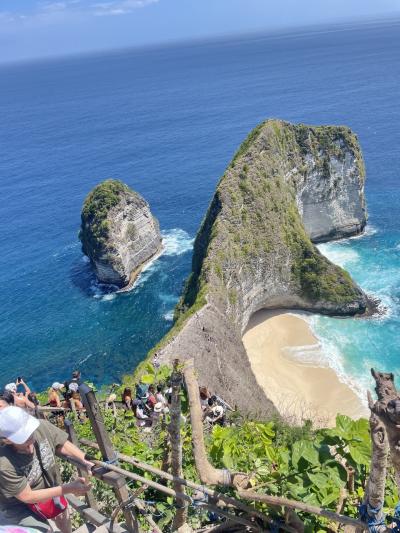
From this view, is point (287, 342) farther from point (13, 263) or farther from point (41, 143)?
point (41, 143)

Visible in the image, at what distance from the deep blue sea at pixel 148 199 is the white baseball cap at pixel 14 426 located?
35141 millimetres

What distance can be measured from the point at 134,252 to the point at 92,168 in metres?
44.8

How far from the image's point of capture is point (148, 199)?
78.7 meters

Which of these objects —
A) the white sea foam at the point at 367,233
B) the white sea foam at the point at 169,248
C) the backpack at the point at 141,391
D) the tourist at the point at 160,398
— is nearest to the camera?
the tourist at the point at 160,398

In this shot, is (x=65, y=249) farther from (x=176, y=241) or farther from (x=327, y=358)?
(x=327, y=358)

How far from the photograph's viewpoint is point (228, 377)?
31797 millimetres

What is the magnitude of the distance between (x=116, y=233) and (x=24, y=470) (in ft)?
162

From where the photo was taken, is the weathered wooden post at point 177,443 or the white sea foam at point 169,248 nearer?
the weathered wooden post at point 177,443

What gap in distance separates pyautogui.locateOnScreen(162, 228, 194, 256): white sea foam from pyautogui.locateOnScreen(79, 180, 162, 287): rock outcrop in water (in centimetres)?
330

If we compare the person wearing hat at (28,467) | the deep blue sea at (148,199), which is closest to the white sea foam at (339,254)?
the deep blue sea at (148,199)

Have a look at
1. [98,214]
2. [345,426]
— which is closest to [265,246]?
[98,214]

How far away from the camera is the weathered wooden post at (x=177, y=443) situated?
7.39 meters

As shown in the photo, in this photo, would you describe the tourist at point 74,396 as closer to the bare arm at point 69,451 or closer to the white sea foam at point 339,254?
the bare arm at point 69,451

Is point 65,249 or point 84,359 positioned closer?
point 84,359
